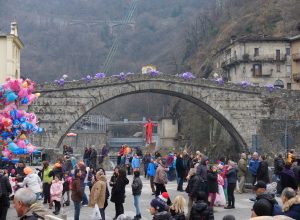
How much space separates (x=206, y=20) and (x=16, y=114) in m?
68.3

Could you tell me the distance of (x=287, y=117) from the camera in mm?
38188

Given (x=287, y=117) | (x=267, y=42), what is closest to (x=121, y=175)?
(x=287, y=117)

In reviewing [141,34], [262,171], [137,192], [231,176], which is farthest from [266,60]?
[141,34]

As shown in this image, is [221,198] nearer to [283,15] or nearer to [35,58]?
[283,15]

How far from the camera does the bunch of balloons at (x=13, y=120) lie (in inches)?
826

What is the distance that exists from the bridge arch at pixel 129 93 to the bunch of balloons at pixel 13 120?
13565 millimetres

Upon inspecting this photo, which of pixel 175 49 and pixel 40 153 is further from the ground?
pixel 175 49

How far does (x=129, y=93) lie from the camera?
121 ft

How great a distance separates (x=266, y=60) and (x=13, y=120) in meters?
39.1

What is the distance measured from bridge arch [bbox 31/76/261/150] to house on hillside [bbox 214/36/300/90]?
60.5 ft

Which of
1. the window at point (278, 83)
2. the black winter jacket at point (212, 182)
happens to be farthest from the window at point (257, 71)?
the black winter jacket at point (212, 182)

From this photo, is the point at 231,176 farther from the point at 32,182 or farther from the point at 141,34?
the point at 141,34

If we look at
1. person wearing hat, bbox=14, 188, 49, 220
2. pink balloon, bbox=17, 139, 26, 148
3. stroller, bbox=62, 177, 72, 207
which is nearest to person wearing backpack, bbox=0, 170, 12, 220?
stroller, bbox=62, 177, 72, 207

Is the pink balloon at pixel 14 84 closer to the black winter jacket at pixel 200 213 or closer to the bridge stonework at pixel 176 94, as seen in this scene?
the bridge stonework at pixel 176 94
